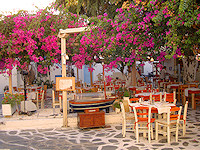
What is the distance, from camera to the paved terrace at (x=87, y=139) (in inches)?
229

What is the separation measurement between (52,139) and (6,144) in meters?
1.20

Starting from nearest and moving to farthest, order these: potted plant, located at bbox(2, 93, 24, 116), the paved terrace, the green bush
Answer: the paved terrace
potted plant, located at bbox(2, 93, 24, 116)
the green bush

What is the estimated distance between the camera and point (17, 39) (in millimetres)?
9328

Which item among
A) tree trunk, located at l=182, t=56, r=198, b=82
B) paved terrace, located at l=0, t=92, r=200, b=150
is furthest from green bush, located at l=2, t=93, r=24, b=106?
tree trunk, located at l=182, t=56, r=198, b=82

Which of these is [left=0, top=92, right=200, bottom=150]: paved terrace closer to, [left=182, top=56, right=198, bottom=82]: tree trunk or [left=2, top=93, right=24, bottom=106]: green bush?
[left=2, top=93, right=24, bottom=106]: green bush

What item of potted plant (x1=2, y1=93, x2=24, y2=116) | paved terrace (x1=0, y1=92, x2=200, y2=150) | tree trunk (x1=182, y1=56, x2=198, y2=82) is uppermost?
tree trunk (x1=182, y1=56, x2=198, y2=82)

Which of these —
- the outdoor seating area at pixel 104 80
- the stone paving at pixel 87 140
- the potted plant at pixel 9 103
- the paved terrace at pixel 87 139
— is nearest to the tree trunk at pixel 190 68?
the outdoor seating area at pixel 104 80

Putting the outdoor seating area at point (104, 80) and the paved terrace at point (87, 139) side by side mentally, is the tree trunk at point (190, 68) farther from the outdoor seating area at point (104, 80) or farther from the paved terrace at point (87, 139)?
the paved terrace at point (87, 139)

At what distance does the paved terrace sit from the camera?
19.0 ft

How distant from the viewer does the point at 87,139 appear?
6.51 meters

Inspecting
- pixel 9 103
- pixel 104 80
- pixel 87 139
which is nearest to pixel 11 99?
pixel 9 103

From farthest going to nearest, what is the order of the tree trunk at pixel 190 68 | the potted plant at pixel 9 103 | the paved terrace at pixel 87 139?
the tree trunk at pixel 190 68
the potted plant at pixel 9 103
the paved terrace at pixel 87 139

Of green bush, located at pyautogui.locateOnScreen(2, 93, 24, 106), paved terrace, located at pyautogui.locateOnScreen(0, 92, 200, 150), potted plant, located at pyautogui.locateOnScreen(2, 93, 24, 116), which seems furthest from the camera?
green bush, located at pyautogui.locateOnScreen(2, 93, 24, 106)

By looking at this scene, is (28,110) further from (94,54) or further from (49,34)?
(94,54)
